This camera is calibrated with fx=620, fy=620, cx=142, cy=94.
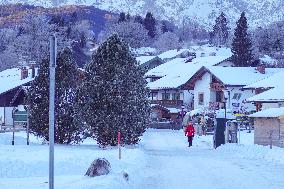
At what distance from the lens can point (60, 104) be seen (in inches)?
1233

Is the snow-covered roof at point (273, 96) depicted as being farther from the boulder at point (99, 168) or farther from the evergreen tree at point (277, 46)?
the evergreen tree at point (277, 46)

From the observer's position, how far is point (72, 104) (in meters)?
31.4

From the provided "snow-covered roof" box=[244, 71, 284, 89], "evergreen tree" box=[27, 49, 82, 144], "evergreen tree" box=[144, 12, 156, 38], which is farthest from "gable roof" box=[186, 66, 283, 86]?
"evergreen tree" box=[144, 12, 156, 38]

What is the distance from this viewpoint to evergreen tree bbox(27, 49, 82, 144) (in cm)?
3105

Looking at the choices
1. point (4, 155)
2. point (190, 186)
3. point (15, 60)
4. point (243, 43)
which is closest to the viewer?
point (190, 186)

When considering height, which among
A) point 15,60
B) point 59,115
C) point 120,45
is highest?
point 15,60

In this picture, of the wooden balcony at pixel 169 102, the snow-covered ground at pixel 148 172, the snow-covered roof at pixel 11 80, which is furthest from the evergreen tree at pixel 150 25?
the snow-covered ground at pixel 148 172

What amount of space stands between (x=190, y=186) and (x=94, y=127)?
13998mm

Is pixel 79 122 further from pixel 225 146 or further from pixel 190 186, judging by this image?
pixel 190 186

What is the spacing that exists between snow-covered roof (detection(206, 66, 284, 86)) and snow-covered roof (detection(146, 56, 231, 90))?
8.53 meters

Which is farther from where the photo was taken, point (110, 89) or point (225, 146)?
point (225, 146)

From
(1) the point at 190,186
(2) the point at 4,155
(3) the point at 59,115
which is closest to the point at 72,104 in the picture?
(3) the point at 59,115

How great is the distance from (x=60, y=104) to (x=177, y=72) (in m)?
62.7

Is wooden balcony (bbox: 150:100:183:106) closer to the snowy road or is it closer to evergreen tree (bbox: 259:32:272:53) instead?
evergreen tree (bbox: 259:32:272:53)
